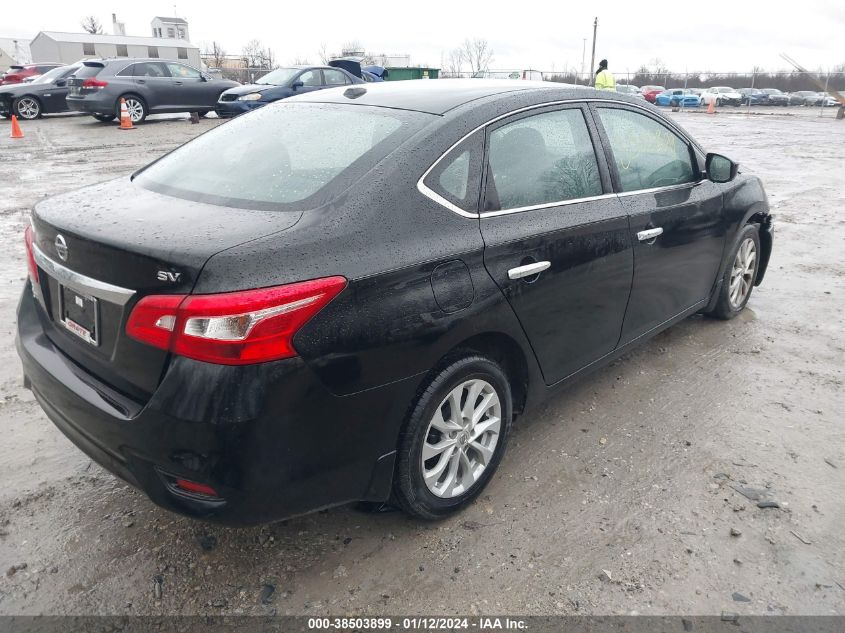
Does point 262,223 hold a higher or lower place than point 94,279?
higher

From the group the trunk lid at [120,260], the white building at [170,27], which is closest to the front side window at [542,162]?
Answer: the trunk lid at [120,260]

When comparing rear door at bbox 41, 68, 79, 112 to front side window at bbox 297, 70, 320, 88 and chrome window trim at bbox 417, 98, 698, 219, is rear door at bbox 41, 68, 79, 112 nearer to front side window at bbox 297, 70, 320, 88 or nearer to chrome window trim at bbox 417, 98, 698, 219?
front side window at bbox 297, 70, 320, 88

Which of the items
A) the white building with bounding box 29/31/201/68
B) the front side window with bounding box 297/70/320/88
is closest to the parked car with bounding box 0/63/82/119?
the front side window with bounding box 297/70/320/88

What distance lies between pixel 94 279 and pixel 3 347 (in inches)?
102

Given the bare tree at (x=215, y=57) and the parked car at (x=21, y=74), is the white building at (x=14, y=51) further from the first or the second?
the parked car at (x=21, y=74)

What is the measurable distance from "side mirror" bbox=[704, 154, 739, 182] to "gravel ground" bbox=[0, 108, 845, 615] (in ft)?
3.91

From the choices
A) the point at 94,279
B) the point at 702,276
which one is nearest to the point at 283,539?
the point at 94,279

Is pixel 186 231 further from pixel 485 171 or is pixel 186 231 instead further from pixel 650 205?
pixel 650 205

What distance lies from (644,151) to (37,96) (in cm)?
2018

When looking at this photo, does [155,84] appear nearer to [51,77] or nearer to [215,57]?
[51,77]

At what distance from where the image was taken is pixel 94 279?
2.18 m

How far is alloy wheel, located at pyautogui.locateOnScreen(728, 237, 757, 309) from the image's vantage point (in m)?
4.68

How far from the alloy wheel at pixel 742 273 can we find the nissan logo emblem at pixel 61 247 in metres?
4.12

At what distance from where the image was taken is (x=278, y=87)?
16719mm
